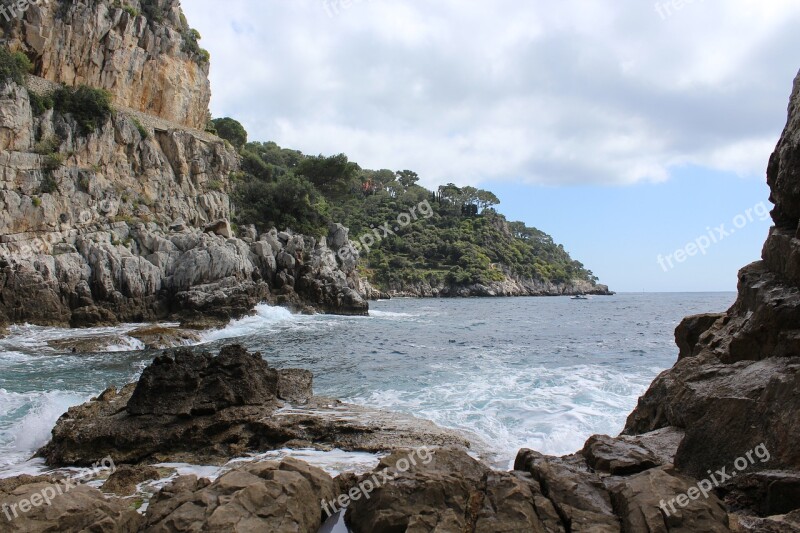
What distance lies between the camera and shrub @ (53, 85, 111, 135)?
110 ft

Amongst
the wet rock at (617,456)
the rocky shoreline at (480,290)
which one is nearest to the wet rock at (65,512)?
the wet rock at (617,456)

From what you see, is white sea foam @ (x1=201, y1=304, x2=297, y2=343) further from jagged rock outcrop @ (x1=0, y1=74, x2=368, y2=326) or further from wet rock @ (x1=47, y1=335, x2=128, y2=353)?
wet rock @ (x1=47, y1=335, x2=128, y2=353)

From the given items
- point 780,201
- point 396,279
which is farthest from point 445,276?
point 780,201

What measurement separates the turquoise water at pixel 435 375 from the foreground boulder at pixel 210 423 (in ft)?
2.94

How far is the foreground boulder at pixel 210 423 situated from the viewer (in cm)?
745

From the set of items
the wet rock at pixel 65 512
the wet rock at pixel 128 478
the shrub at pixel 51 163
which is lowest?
the wet rock at pixel 128 478

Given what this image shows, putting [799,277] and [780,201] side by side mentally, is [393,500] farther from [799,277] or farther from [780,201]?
[780,201]

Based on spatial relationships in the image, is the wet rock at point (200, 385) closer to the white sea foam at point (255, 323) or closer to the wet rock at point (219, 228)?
the white sea foam at point (255, 323)

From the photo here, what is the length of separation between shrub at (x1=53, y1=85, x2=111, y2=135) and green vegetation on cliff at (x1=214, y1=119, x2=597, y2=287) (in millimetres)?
13454

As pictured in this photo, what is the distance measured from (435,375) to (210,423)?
7.67 metres

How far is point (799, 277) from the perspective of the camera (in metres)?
5.70

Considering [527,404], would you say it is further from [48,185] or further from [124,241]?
[48,185]

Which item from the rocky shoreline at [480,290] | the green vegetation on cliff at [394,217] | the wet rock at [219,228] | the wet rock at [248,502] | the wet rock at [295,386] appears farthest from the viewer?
the rocky shoreline at [480,290]

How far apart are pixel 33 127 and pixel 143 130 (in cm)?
892
